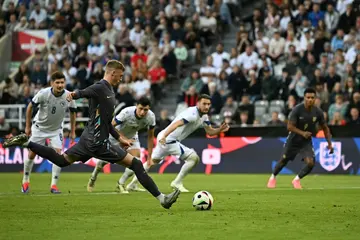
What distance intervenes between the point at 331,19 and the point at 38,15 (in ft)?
45.7

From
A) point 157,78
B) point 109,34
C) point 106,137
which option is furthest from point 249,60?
point 106,137

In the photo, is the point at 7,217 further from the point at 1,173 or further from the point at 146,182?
the point at 1,173

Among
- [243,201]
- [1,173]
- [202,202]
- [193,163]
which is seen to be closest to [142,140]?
[1,173]

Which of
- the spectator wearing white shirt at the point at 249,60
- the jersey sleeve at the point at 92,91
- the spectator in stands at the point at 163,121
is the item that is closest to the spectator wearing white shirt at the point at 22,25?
the spectator in stands at the point at 163,121

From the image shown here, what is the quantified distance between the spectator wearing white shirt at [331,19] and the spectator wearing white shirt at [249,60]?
9.30 ft

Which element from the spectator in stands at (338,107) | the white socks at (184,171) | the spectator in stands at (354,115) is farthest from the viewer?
the spectator in stands at (338,107)

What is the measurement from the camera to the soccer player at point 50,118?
61.4 ft

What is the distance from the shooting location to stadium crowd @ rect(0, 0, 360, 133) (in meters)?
30.3

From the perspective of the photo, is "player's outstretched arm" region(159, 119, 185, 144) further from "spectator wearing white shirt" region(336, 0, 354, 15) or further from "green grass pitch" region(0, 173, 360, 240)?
"spectator wearing white shirt" region(336, 0, 354, 15)

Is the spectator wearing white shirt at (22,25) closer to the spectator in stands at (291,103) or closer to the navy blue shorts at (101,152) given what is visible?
the spectator in stands at (291,103)

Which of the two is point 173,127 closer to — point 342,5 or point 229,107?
point 229,107

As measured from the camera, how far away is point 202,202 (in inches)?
549

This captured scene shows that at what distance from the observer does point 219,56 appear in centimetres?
3372

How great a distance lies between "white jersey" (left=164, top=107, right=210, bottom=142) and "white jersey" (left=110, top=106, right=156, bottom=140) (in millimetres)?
544
